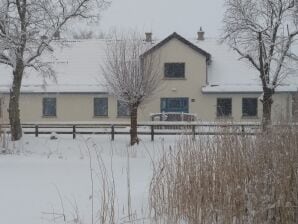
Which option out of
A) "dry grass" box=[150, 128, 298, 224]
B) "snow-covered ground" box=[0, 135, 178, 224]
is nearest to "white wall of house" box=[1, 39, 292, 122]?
"snow-covered ground" box=[0, 135, 178, 224]

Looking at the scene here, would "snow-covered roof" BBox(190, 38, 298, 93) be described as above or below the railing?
above

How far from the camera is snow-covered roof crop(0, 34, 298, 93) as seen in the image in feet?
122

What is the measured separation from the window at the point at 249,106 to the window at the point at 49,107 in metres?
12.8

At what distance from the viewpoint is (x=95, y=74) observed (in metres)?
38.9

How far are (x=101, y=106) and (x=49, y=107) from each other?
3.57m

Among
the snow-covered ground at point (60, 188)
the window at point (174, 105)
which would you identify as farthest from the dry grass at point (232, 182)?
the window at point (174, 105)

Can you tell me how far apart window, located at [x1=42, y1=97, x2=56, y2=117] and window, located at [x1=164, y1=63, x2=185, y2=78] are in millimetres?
7928

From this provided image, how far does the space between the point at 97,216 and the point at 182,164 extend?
1.35 m

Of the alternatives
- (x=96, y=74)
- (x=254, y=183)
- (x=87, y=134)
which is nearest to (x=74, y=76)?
(x=96, y=74)

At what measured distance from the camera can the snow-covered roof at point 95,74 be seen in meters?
37.3

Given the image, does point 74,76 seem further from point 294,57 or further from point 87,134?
point 294,57

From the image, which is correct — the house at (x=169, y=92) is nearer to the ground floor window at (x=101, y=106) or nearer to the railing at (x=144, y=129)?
the ground floor window at (x=101, y=106)

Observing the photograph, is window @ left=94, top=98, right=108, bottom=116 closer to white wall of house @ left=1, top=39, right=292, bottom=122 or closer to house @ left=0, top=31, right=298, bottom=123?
house @ left=0, top=31, right=298, bottom=123

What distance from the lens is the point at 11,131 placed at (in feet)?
85.9
